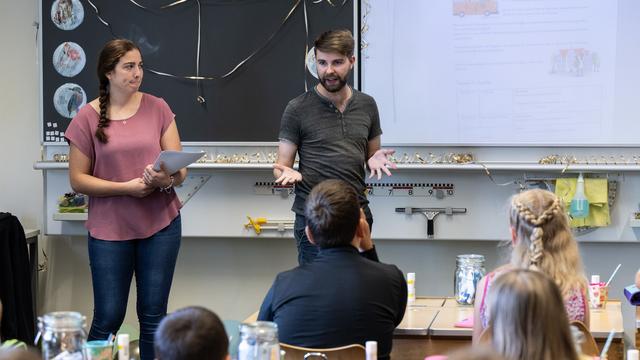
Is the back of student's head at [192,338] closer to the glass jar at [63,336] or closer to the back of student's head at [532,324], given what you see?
the glass jar at [63,336]

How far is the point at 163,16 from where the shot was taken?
461 centimetres

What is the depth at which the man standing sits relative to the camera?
3535 millimetres

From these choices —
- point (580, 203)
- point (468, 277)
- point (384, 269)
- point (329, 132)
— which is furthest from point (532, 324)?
point (580, 203)

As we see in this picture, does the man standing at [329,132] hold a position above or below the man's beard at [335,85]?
below

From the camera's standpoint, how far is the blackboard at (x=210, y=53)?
4523 millimetres

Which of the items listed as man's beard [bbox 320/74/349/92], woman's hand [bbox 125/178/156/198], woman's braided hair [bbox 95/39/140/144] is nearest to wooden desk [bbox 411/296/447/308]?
man's beard [bbox 320/74/349/92]

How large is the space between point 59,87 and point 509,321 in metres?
3.47

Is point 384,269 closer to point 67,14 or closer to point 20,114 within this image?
point 67,14

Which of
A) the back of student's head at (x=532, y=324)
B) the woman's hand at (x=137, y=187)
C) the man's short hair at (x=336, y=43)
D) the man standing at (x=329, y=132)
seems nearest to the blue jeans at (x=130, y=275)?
the woman's hand at (x=137, y=187)

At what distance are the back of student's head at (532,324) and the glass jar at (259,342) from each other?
1.65 ft

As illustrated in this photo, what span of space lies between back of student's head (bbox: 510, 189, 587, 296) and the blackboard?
211 cm

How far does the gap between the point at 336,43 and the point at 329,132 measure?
0.36 meters

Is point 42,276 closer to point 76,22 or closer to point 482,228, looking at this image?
point 76,22

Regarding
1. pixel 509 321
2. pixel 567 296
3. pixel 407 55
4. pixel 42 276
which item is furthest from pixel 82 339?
pixel 42 276
